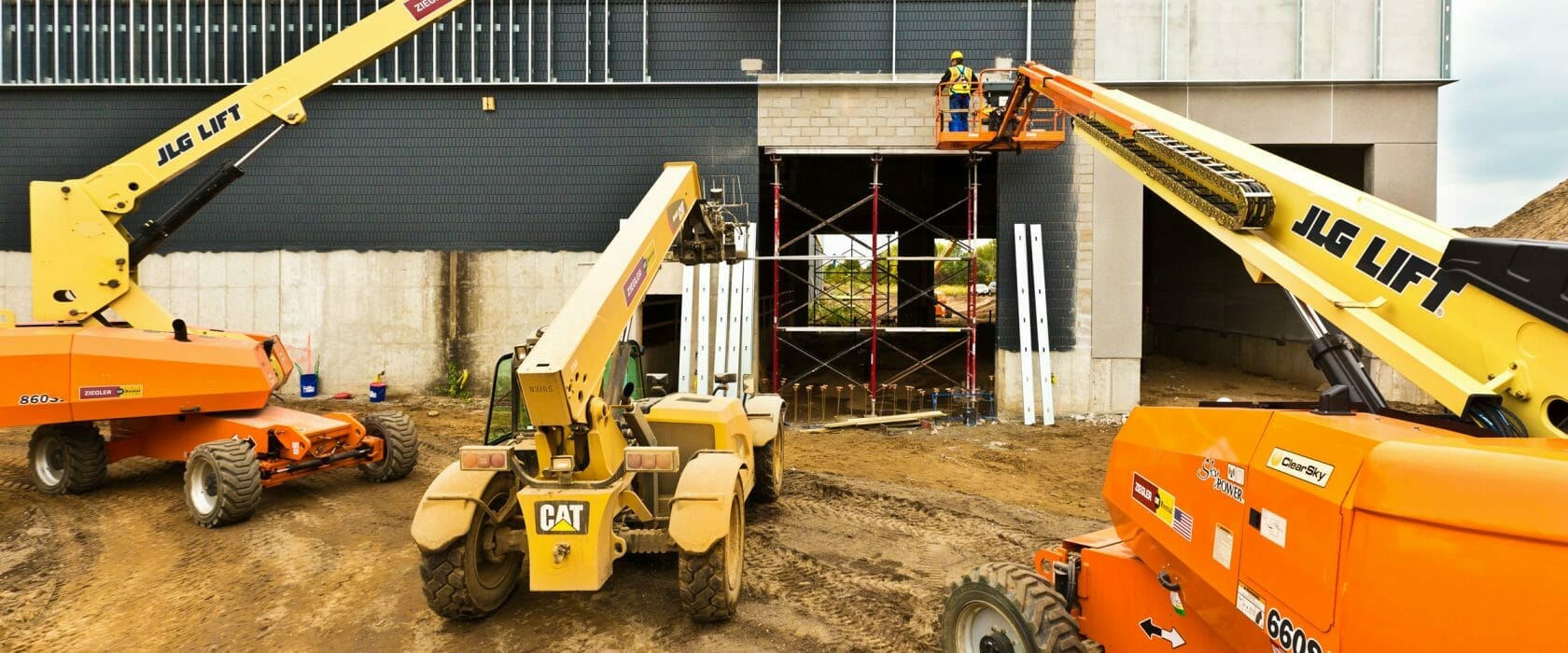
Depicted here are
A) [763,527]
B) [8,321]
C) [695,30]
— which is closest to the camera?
[763,527]

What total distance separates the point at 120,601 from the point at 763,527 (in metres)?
4.97

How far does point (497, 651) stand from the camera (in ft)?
16.4

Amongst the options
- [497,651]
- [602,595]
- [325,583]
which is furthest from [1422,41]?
[325,583]

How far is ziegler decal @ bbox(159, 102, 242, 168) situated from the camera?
8922 mm

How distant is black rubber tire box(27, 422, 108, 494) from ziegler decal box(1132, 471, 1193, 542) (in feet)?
33.1

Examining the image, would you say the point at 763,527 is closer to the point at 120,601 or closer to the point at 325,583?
the point at 325,583

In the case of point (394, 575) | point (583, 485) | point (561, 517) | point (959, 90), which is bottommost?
point (394, 575)

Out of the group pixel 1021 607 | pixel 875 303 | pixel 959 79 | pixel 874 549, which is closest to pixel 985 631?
pixel 1021 607

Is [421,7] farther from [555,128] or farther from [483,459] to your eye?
[483,459]

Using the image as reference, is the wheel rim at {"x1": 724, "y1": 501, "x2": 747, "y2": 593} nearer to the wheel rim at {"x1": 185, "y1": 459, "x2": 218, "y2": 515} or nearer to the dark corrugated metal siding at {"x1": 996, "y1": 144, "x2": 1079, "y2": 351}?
the wheel rim at {"x1": 185, "y1": 459, "x2": 218, "y2": 515}

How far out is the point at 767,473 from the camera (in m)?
7.95

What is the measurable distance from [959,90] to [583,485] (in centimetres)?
948

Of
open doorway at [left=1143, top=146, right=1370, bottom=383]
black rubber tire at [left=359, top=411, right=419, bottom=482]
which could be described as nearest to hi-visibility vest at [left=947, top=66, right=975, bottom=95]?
open doorway at [left=1143, top=146, right=1370, bottom=383]

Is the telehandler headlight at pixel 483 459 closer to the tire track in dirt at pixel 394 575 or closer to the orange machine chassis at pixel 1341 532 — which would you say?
the tire track in dirt at pixel 394 575
